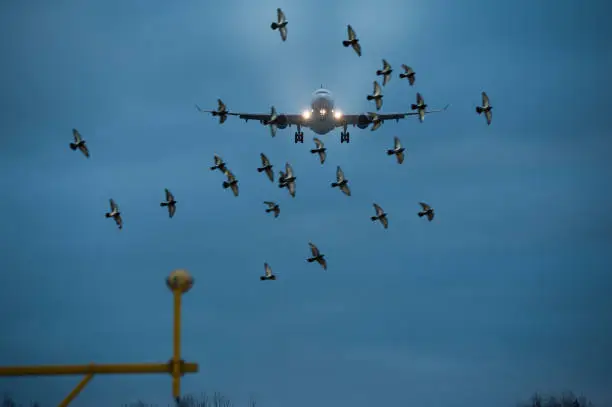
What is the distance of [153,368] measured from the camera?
37.7 m

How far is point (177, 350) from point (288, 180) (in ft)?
419

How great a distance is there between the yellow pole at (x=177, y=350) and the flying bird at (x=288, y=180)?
126323mm

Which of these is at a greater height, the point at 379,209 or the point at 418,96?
the point at 418,96

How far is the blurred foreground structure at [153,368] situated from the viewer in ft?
120

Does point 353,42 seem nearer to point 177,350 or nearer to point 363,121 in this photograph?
point 363,121

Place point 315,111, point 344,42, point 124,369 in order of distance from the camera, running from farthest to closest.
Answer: point 315,111 → point 344,42 → point 124,369

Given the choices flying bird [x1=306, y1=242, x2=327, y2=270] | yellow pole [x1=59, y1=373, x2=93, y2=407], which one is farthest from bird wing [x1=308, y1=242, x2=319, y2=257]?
yellow pole [x1=59, y1=373, x2=93, y2=407]

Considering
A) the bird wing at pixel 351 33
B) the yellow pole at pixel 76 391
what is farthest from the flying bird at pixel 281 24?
the yellow pole at pixel 76 391

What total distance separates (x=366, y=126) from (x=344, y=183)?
32.4m

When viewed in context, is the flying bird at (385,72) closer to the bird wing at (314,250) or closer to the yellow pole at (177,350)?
the bird wing at (314,250)

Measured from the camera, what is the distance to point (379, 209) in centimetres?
16962

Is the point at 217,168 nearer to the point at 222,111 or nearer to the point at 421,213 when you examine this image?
the point at 222,111

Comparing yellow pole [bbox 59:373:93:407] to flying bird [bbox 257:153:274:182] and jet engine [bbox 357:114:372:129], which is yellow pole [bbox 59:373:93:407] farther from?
jet engine [bbox 357:114:372:129]

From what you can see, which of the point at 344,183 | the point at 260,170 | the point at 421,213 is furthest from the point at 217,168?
the point at 421,213
